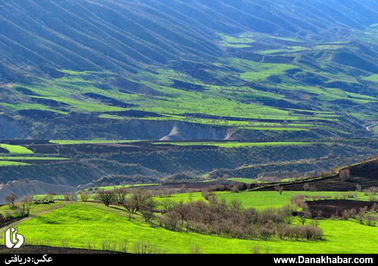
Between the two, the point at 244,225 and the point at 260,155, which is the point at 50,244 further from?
the point at 260,155

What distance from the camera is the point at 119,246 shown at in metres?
67.5

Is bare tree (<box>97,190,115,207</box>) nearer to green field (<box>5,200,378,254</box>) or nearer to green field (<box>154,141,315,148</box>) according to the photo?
green field (<box>5,200,378,254</box>)

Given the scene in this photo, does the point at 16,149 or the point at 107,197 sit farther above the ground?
the point at 16,149

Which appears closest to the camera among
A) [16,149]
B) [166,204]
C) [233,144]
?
[166,204]

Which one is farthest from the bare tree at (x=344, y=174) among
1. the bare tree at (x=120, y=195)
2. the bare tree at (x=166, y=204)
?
the bare tree at (x=120, y=195)

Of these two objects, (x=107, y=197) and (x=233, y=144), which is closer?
(x=107, y=197)

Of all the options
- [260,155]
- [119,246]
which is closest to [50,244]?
[119,246]

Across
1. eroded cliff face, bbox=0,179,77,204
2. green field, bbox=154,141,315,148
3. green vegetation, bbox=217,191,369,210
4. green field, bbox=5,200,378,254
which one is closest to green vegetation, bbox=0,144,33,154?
eroded cliff face, bbox=0,179,77,204

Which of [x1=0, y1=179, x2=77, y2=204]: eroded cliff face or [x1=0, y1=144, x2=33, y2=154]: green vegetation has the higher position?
[x1=0, y1=144, x2=33, y2=154]: green vegetation

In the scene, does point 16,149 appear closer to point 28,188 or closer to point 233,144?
point 28,188

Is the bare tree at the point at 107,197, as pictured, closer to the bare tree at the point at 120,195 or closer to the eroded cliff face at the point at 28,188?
the bare tree at the point at 120,195

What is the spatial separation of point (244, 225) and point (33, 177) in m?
74.1

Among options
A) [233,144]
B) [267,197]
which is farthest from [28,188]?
[233,144]

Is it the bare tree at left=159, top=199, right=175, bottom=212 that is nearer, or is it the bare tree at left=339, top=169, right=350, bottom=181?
the bare tree at left=159, top=199, right=175, bottom=212
